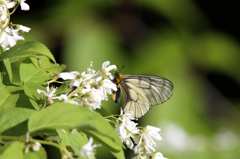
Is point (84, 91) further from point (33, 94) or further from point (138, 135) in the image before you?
point (138, 135)

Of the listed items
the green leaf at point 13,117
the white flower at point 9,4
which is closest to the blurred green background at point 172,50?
the white flower at point 9,4

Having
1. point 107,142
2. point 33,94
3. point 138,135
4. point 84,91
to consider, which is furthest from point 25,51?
point 138,135

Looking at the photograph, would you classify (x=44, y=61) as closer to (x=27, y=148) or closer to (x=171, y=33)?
(x=27, y=148)

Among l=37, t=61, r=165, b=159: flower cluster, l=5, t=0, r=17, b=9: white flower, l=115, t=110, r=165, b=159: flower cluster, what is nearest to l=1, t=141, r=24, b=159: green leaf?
l=37, t=61, r=165, b=159: flower cluster

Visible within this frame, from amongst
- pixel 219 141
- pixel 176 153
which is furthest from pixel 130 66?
pixel 219 141

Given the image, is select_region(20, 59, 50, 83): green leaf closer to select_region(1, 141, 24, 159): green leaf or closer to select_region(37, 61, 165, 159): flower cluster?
select_region(37, 61, 165, 159): flower cluster
